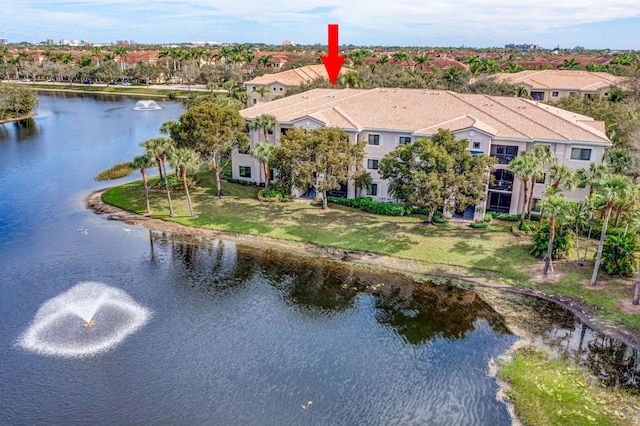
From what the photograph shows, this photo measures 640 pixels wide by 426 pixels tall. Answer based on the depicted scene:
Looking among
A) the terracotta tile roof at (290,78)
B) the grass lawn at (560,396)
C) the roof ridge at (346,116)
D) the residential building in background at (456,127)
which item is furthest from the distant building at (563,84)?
the grass lawn at (560,396)

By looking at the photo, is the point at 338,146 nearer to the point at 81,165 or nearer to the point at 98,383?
the point at 98,383

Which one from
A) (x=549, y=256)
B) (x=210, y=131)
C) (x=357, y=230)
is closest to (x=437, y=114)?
(x=357, y=230)

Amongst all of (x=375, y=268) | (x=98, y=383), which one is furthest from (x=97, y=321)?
(x=375, y=268)

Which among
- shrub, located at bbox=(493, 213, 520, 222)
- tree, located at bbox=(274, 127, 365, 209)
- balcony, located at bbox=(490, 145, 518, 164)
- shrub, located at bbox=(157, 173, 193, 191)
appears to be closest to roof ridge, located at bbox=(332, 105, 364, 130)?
tree, located at bbox=(274, 127, 365, 209)

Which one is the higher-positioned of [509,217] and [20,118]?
[20,118]

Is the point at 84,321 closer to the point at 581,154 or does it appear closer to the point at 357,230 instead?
the point at 357,230

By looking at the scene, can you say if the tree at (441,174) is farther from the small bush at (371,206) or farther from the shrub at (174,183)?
the shrub at (174,183)

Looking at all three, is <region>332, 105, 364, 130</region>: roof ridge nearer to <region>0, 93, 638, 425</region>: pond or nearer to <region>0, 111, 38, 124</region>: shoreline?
<region>0, 93, 638, 425</region>: pond
